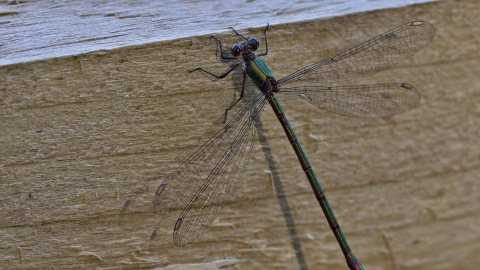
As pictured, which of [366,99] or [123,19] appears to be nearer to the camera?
[123,19]

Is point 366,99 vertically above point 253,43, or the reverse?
point 253,43

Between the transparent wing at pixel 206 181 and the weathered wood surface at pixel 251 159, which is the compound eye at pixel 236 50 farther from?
the transparent wing at pixel 206 181

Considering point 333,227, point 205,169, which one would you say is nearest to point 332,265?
point 333,227

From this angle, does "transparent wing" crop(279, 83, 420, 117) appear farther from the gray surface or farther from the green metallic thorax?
the gray surface

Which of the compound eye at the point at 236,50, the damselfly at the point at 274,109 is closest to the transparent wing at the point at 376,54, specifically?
the damselfly at the point at 274,109

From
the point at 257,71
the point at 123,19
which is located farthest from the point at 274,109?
the point at 123,19

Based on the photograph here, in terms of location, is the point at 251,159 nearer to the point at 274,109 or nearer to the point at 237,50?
the point at 274,109

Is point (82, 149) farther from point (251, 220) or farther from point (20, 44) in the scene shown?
point (251, 220)
